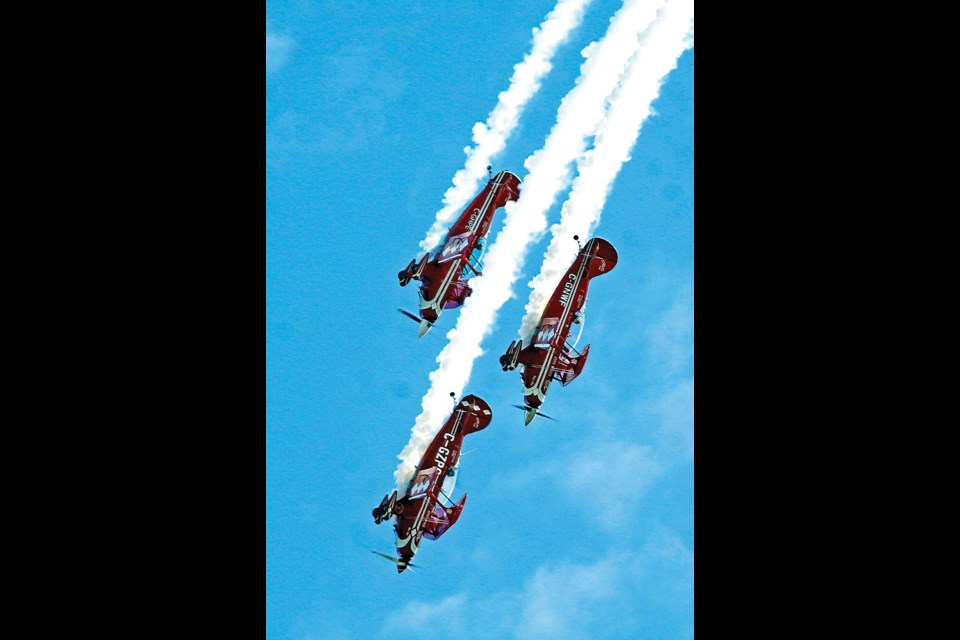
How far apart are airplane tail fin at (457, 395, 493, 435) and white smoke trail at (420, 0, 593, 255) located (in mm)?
4506

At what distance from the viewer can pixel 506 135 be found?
5491 cm

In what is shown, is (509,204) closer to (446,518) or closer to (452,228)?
(452,228)

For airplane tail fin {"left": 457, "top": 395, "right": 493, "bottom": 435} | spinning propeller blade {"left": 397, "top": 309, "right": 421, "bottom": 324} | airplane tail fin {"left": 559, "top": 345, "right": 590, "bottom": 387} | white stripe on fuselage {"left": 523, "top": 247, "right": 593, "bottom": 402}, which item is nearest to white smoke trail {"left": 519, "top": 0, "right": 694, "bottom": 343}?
white stripe on fuselage {"left": 523, "top": 247, "right": 593, "bottom": 402}

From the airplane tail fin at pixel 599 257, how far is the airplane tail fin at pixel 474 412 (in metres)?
4.95

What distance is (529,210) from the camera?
5572 centimetres

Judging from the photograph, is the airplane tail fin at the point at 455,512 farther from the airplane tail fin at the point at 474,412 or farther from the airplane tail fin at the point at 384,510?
the airplane tail fin at the point at 474,412

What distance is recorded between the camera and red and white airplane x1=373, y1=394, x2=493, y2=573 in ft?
178

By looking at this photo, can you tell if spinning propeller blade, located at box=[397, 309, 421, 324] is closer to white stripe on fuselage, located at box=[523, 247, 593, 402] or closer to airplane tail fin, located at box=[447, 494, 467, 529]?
white stripe on fuselage, located at box=[523, 247, 593, 402]

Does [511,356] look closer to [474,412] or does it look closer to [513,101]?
[474,412]

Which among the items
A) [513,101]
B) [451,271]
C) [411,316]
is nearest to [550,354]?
[451,271]

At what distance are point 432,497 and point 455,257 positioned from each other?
686 cm

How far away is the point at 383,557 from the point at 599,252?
10.6m

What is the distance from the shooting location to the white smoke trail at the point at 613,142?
2135 inches
